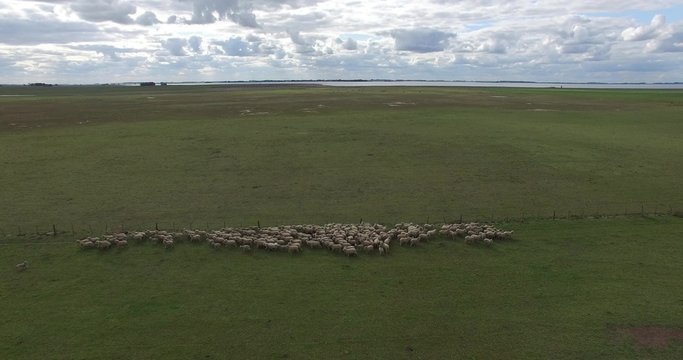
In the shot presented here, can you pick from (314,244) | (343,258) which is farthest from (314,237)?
(343,258)

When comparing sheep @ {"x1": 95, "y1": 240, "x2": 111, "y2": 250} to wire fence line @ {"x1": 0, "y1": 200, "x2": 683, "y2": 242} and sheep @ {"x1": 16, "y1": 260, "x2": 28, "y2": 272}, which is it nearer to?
wire fence line @ {"x1": 0, "y1": 200, "x2": 683, "y2": 242}

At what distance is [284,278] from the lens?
64.4ft

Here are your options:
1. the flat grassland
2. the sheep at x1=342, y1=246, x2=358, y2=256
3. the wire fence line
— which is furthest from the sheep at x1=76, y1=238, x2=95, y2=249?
the sheep at x1=342, y1=246, x2=358, y2=256

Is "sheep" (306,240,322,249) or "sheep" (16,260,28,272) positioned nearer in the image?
"sheep" (16,260,28,272)

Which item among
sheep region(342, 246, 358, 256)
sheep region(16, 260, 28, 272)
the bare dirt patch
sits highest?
sheep region(342, 246, 358, 256)

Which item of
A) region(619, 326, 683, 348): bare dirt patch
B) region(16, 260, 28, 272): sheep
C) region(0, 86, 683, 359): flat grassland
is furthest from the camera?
region(16, 260, 28, 272): sheep

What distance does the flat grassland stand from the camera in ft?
50.8

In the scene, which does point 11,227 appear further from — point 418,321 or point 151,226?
point 418,321

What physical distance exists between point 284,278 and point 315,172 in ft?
62.8

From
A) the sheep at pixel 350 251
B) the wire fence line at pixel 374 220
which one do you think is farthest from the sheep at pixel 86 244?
the sheep at pixel 350 251

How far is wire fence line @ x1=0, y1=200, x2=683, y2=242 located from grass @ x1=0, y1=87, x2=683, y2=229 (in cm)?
18

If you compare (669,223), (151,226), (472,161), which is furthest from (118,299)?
(472,161)

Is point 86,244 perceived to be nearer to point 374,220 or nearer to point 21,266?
point 21,266

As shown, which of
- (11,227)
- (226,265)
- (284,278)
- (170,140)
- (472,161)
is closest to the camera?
(284,278)
